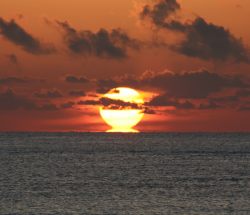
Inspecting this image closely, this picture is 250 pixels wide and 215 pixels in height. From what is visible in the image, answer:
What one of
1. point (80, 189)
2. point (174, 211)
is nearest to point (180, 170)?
point (80, 189)

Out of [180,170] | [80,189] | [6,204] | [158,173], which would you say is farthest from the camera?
[180,170]

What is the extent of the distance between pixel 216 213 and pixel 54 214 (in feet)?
47.2

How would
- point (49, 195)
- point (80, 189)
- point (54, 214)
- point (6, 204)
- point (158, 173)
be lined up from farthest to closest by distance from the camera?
point (158, 173) → point (80, 189) → point (49, 195) → point (6, 204) → point (54, 214)

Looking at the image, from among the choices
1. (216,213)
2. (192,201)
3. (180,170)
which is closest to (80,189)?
(192,201)

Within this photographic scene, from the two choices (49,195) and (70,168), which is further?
(70,168)

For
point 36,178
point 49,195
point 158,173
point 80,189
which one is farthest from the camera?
point 158,173

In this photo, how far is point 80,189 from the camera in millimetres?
83562

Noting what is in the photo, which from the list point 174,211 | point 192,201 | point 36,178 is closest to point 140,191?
point 192,201

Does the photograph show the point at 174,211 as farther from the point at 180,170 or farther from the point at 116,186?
the point at 180,170

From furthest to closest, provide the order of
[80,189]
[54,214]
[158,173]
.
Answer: [158,173] → [80,189] → [54,214]

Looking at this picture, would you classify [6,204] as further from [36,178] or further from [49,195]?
[36,178]

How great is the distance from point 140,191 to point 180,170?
36.2 metres

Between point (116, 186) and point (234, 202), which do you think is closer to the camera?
point (234, 202)

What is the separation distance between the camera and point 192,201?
7175 centimetres
